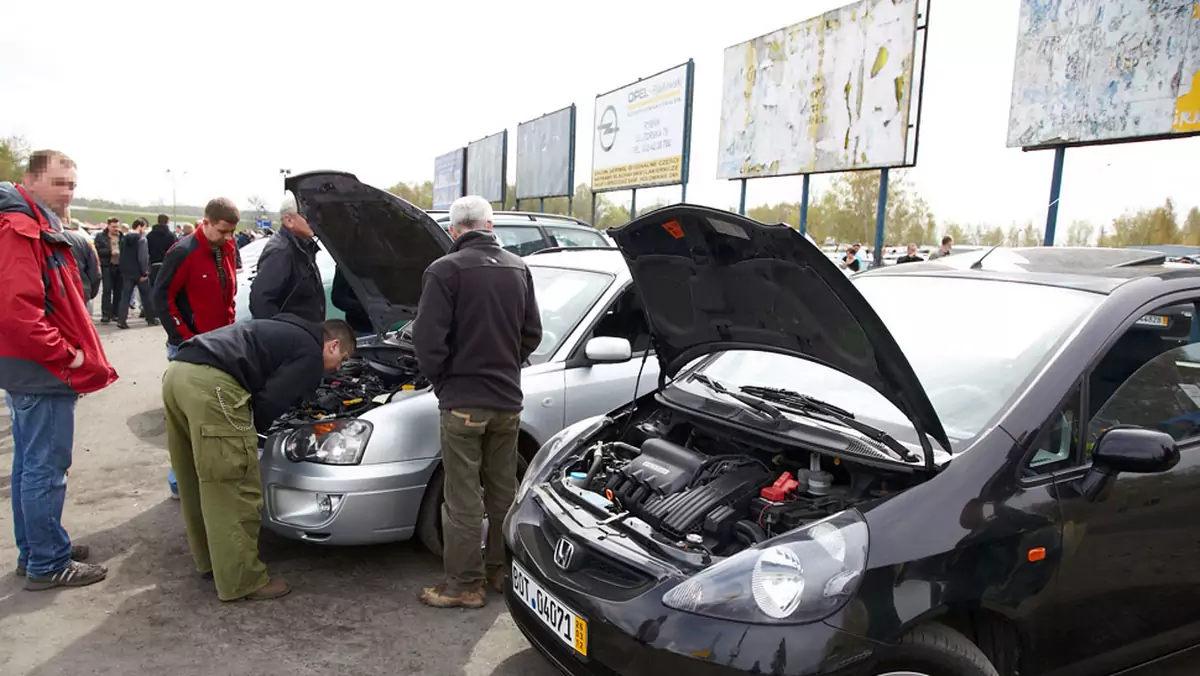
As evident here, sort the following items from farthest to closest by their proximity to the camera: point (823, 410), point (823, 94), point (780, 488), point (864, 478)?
point (823, 94)
point (823, 410)
point (780, 488)
point (864, 478)

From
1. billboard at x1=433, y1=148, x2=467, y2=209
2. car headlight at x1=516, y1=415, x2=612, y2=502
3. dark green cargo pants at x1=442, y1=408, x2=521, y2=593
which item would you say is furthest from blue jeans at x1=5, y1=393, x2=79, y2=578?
billboard at x1=433, y1=148, x2=467, y2=209

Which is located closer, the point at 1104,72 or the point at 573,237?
the point at 573,237

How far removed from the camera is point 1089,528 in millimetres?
2449

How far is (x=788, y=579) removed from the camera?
215 centimetres

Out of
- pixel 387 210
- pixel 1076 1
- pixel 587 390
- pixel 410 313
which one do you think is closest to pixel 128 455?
pixel 410 313

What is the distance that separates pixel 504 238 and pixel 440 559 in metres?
5.24

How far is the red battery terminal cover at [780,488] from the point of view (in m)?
2.68

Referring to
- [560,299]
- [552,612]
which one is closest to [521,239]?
[560,299]

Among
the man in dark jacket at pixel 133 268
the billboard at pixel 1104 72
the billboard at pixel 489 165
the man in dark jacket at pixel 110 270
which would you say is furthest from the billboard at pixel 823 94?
the billboard at pixel 489 165

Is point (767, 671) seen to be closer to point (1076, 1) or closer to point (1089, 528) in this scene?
point (1089, 528)

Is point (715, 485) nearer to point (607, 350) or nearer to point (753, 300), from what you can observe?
point (753, 300)

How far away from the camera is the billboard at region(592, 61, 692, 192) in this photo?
62.2ft

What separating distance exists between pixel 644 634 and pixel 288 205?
3.91m

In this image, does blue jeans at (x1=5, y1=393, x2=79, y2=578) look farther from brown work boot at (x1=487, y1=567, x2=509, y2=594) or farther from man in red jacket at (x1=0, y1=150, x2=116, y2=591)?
brown work boot at (x1=487, y1=567, x2=509, y2=594)
